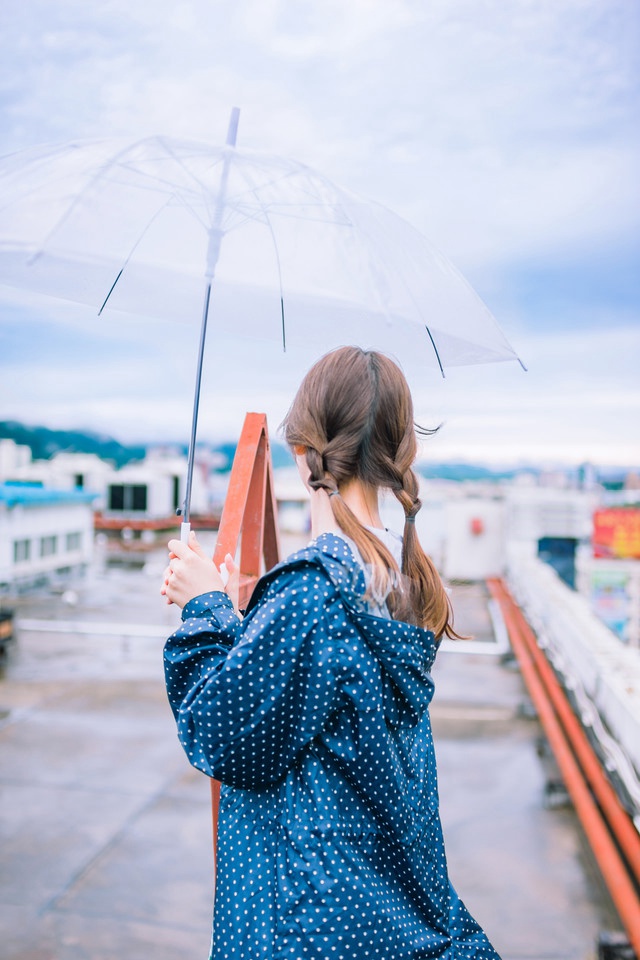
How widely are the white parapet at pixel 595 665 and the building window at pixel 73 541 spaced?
37.2 ft

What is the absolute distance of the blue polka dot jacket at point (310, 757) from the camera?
2.91 feet

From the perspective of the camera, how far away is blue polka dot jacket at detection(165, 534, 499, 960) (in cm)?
89

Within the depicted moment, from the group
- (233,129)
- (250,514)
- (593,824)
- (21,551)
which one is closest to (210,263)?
(233,129)

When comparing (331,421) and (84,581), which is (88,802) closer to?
(331,421)

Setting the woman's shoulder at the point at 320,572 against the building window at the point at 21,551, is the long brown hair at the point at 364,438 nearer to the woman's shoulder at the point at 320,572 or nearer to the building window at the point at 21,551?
the woman's shoulder at the point at 320,572

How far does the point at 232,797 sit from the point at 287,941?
18cm

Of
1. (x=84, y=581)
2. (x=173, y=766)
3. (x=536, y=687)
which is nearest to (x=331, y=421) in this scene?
(x=173, y=766)

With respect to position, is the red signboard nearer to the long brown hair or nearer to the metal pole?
the metal pole

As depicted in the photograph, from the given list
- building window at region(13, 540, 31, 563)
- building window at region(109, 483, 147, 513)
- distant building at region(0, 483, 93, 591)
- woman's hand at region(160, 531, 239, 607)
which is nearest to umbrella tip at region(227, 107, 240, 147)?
woman's hand at region(160, 531, 239, 607)

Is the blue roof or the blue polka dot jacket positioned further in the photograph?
the blue roof

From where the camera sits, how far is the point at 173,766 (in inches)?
198

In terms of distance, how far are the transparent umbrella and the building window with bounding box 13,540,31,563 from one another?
1334 cm

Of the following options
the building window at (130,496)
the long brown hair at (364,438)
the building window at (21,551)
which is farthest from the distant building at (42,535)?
the long brown hair at (364,438)

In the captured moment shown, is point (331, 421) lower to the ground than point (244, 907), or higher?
higher
